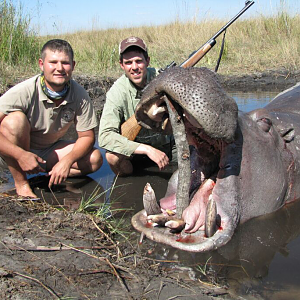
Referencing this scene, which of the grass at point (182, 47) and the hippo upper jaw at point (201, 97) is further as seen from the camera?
the grass at point (182, 47)

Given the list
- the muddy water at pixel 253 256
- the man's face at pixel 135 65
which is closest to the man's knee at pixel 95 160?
the muddy water at pixel 253 256

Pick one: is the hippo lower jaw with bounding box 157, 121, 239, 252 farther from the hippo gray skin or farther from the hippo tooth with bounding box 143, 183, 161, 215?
the hippo tooth with bounding box 143, 183, 161, 215

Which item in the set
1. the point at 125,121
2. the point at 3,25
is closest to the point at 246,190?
the point at 125,121

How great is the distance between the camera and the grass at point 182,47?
25.9 feet

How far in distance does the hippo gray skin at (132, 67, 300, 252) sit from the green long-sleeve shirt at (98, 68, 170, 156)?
1297 mm

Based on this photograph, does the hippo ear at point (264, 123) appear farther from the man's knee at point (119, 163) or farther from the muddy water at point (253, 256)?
the man's knee at point (119, 163)

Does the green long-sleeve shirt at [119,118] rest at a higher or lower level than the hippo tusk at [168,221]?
higher

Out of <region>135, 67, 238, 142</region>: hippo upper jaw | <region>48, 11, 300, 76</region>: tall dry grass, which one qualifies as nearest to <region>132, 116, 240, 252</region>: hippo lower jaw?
<region>135, 67, 238, 142</region>: hippo upper jaw

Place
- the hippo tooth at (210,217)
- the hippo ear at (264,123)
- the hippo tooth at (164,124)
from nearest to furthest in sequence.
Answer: the hippo tooth at (210,217) < the hippo tooth at (164,124) < the hippo ear at (264,123)

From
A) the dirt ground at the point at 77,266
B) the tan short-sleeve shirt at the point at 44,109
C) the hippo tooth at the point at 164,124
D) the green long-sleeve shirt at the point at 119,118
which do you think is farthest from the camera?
the green long-sleeve shirt at the point at 119,118

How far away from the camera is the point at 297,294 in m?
2.11

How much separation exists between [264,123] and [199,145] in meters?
0.53

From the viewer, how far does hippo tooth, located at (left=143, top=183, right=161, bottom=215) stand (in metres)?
2.60

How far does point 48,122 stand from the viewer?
408 centimetres
